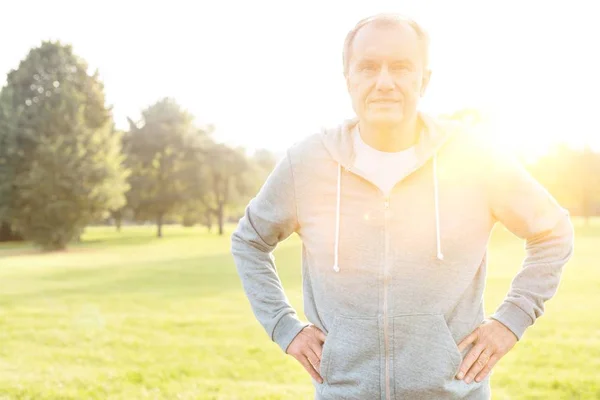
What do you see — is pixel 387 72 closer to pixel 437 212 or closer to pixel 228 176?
pixel 437 212

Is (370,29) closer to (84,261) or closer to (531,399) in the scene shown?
(531,399)

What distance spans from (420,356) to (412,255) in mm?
395

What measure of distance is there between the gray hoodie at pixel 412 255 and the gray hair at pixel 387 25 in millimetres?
302

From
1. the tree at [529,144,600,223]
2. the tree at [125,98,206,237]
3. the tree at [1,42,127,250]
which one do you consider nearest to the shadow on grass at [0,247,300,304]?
the tree at [1,42,127,250]

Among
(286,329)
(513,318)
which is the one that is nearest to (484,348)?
(513,318)

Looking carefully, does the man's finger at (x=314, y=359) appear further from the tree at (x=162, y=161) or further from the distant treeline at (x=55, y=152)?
the tree at (x=162, y=161)

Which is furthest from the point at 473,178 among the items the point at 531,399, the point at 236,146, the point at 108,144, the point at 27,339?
the point at 236,146

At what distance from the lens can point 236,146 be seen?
60.3 m

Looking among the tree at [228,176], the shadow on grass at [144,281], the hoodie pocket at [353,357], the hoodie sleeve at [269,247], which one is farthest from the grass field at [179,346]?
the tree at [228,176]

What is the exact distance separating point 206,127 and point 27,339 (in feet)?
172

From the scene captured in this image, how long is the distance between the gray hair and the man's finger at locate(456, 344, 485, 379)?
3.88 ft

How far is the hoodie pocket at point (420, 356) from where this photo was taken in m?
2.62

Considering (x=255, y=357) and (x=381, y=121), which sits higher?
(x=381, y=121)

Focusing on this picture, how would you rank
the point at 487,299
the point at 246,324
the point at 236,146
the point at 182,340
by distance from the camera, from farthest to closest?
the point at 236,146, the point at 487,299, the point at 246,324, the point at 182,340
